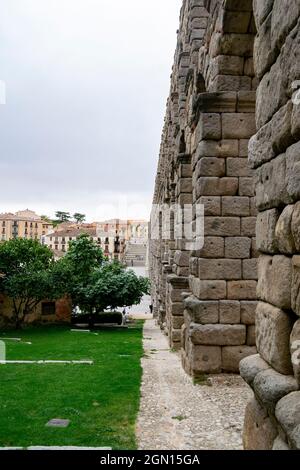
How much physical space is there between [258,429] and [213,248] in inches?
183

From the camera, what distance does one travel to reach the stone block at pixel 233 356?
26.6 ft

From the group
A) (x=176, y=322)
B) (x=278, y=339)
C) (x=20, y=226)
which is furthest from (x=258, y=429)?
(x=20, y=226)

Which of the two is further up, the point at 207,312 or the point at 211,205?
the point at 211,205

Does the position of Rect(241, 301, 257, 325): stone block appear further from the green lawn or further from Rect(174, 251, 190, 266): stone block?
Rect(174, 251, 190, 266): stone block

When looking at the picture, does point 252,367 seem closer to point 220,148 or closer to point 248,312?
point 248,312

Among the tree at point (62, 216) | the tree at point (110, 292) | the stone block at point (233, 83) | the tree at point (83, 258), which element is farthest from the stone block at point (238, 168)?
the tree at point (62, 216)

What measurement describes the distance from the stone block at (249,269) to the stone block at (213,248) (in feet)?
1.37

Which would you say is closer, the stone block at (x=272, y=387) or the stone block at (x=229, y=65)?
the stone block at (x=272, y=387)

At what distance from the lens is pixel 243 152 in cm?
823

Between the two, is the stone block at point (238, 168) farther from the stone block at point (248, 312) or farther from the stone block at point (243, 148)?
the stone block at point (248, 312)

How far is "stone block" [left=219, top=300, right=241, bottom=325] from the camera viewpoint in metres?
8.20

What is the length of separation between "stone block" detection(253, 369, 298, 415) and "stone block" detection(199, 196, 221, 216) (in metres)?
4.82

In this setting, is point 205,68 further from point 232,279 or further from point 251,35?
point 232,279

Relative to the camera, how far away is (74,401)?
7.16 meters
